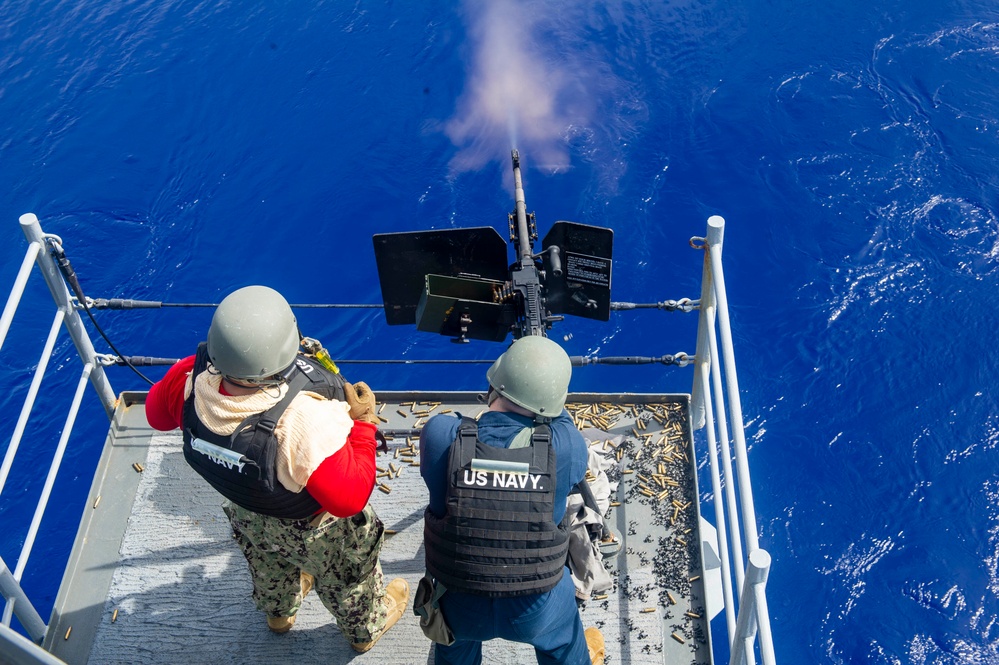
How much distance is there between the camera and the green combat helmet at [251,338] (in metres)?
4.06

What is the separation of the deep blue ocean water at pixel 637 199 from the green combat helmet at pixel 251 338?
619 centimetres

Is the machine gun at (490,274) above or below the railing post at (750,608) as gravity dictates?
above

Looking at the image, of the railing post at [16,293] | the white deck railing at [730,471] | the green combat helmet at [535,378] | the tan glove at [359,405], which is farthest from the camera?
the railing post at [16,293]

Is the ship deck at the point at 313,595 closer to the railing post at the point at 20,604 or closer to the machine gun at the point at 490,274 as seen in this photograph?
the railing post at the point at 20,604

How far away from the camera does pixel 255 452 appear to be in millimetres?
4078

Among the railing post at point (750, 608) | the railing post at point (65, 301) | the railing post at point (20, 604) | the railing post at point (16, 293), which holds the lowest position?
the railing post at point (750, 608)

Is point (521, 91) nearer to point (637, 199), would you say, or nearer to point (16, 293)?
point (637, 199)

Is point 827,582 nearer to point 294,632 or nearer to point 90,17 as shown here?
point 294,632

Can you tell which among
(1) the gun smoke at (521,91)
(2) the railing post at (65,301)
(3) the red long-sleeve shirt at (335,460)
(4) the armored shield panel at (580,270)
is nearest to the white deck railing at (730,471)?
(4) the armored shield panel at (580,270)

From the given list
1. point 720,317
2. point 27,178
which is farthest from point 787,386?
point 27,178

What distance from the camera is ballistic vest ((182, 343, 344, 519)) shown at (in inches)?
161

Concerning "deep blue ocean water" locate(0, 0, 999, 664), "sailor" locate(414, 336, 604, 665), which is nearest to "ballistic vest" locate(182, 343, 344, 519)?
"sailor" locate(414, 336, 604, 665)

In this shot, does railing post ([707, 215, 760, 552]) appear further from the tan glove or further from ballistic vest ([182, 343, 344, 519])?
ballistic vest ([182, 343, 344, 519])

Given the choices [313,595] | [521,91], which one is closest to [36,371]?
[313,595]
